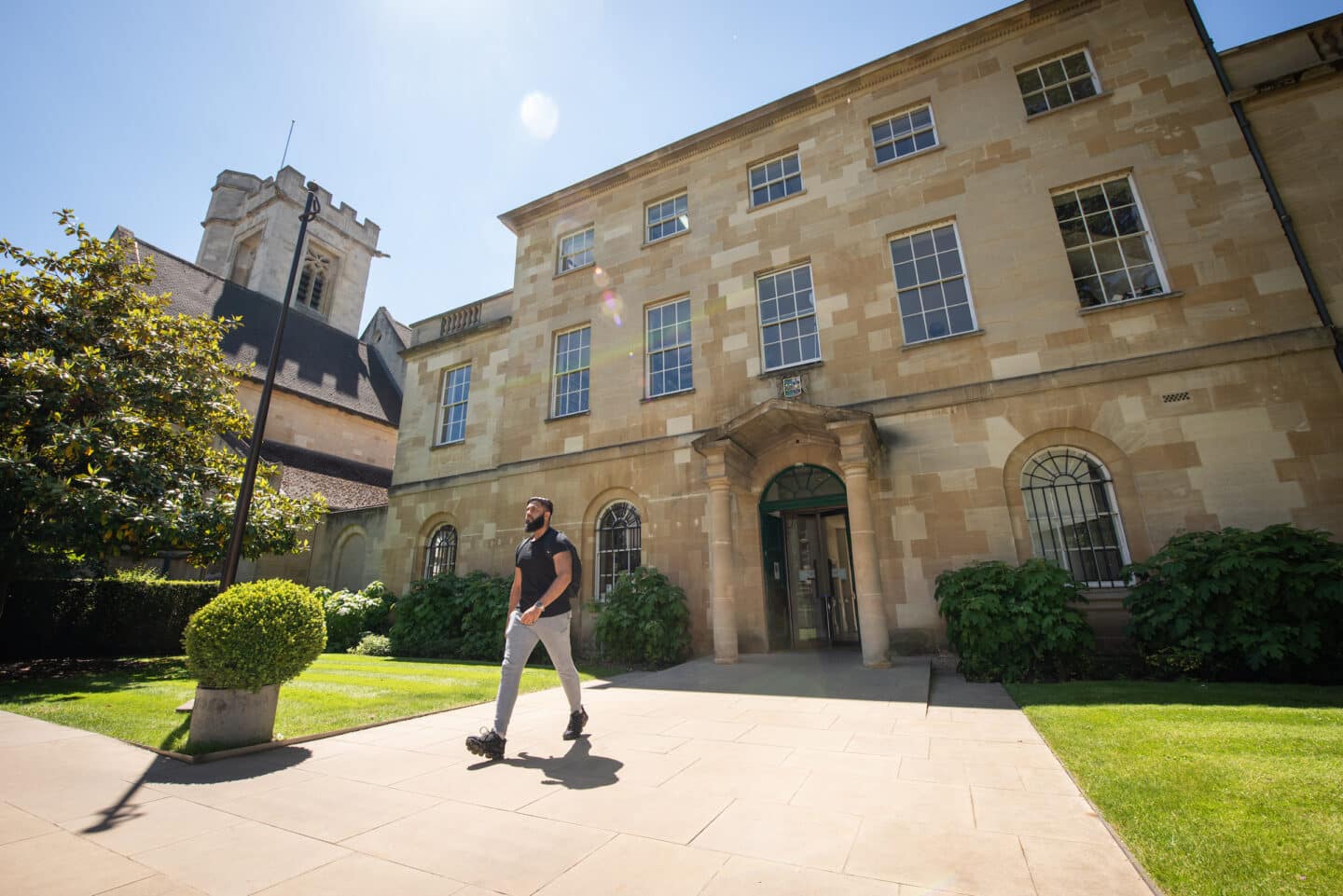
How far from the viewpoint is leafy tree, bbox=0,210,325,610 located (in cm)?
873

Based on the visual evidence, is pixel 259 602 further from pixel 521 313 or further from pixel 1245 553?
pixel 521 313

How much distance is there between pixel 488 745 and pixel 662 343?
10756 millimetres

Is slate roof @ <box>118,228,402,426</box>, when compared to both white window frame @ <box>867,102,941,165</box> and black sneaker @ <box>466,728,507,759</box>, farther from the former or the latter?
black sneaker @ <box>466,728,507,759</box>

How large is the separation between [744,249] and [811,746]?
11.4 meters

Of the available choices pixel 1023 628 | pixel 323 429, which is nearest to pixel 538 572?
pixel 1023 628

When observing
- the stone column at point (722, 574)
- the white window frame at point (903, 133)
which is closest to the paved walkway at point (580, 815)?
the stone column at point (722, 574)

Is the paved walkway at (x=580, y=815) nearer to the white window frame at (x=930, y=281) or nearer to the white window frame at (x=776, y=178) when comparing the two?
the white window frame at (x=930, y=281)

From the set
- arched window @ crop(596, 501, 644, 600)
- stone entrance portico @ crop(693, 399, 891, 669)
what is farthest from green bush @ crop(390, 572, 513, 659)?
stone entrance portico @ crop(693, 399, 891, 669)

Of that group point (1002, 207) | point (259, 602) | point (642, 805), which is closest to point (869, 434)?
point (1002, 207)

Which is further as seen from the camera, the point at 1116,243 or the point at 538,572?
the point at 1116,243

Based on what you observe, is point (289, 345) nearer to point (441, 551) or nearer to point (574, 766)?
point (441, 551)

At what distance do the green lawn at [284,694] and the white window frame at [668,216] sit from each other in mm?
10988

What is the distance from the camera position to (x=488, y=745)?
14.2 ft

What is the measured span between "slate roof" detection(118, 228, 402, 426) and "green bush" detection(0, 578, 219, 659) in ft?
36.8
